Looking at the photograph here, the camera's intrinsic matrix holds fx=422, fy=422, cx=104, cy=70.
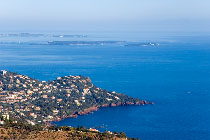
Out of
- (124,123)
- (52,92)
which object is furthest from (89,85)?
(124,123)

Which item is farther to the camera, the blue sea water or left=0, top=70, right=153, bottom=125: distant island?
left=0, top=70, right=153, bottom=125: distant island

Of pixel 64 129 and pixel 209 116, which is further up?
pixel 64 129

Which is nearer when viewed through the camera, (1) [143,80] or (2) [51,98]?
(2) [51,98]

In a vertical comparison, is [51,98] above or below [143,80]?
above

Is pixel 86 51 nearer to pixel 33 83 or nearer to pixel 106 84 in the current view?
pixel 106 84
